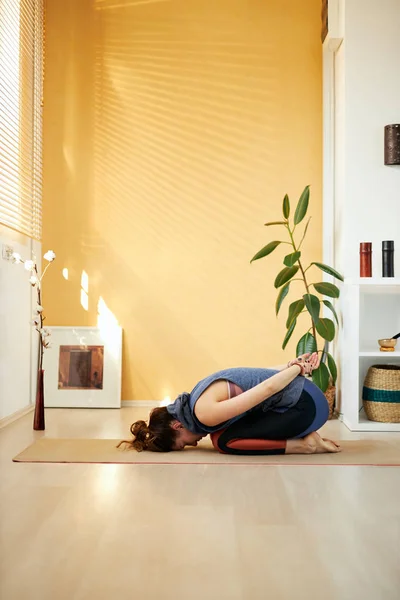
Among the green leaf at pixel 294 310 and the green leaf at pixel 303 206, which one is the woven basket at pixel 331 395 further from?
the green leaf at pixel 303 206

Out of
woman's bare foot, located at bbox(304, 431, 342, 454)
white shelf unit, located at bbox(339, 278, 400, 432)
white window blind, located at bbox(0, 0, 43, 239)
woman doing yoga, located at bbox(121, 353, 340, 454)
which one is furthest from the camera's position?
white window blind, located at bbox(0, 0, 43, 239)

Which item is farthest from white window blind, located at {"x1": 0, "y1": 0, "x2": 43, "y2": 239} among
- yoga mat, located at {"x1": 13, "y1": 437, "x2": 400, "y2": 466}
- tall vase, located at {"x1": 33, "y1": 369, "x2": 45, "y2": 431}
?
yoga mat, located at {"x1": 13, "y1": 437, "x2": 400, "y2": 466}

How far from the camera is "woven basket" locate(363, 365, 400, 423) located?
4.34 metres

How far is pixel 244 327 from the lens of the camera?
5238 millimetres

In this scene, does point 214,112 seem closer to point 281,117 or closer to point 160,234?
point 281,117

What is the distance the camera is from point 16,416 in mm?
4535

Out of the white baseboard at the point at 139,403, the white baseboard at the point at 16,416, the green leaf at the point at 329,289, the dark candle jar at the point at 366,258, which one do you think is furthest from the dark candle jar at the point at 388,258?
the white baseboard at the point at 16,416

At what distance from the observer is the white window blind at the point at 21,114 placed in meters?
4.40

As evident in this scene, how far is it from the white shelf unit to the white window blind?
2.14 metres

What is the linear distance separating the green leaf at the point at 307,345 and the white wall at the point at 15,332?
5.82 feet

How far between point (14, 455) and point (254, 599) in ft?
6.68

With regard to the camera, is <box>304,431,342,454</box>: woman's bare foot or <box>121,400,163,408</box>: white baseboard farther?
<box>121,400,163,408</box>: white baseboard

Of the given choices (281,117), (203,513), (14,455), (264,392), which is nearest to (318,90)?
(281,117)

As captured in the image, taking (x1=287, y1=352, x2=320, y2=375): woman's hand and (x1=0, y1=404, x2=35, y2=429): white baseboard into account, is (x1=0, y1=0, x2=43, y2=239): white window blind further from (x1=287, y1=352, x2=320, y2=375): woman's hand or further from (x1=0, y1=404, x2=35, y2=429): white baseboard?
(x1=287, y1=352, x2=320, y2=375): woman's hand
